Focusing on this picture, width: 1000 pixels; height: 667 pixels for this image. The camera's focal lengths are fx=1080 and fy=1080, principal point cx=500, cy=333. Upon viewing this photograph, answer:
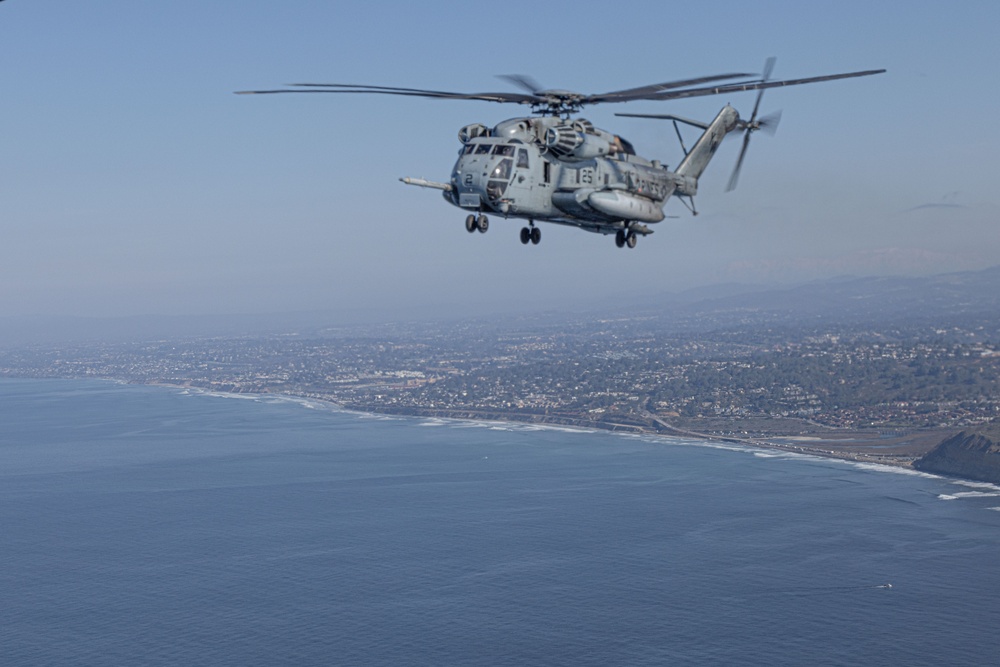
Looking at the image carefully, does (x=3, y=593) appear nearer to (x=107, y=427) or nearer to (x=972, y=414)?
(x=107, y=427)

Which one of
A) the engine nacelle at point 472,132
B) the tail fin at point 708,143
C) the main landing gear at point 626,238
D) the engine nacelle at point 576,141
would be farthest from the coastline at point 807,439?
the engine nacelle at point 472,132

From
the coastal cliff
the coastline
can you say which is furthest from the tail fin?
the coastline

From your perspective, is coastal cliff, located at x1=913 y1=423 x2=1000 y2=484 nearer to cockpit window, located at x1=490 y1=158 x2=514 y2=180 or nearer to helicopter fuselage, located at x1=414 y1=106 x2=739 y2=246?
helicopter fuselage, located at x1=414 y1=106 x2=739 y2=246

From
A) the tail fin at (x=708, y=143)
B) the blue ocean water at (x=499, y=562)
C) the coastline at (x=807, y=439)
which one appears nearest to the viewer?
the tail fin at (x=708, y=143)

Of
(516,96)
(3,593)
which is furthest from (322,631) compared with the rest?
(516,96)

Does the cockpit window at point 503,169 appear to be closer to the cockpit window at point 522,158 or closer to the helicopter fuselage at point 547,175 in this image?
the helicopter fuselage at point 547,175

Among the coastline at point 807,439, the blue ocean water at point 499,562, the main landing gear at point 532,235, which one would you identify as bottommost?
the blue ocean water at point 499,562

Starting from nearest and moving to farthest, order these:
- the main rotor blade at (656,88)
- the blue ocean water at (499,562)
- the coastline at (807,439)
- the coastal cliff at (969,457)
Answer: the main rotor blade at (656,88) → the blue ocean water at (499,562) → the coastal cliff at (969,457) → the coastline at (807,439)
